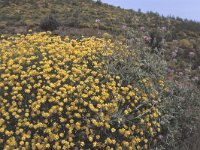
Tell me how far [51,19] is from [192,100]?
293 inches

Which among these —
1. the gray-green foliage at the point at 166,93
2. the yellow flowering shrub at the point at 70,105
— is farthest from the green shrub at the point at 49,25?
the yellow flowering shrub at the point at 70,105

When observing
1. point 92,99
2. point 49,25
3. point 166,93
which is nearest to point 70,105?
point 92,99

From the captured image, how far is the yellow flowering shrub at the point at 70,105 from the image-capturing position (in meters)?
6.95

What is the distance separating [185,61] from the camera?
524 inches

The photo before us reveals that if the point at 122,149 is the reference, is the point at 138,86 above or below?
above

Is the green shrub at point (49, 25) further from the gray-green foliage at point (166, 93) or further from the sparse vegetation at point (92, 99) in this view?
the gray-green foliage at point (166, 93)

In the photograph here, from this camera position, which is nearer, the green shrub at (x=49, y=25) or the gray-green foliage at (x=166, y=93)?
the gray-green foliage at (x=166, y=93)

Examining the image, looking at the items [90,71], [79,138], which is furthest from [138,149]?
[90,71]

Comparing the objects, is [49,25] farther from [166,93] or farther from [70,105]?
[70,105]

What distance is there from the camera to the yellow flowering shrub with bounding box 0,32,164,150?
6.95 m

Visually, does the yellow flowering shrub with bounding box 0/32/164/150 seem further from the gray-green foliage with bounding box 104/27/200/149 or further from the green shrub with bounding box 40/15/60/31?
the green shrub with bounding box 40/15/60/31

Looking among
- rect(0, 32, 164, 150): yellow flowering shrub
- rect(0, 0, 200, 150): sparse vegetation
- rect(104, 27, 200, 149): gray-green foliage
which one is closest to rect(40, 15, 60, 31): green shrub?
rect(0, 0, 200, 150): sparse vegetation

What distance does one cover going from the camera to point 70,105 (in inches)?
282

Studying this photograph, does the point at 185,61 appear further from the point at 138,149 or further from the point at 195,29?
the point at 138,149
